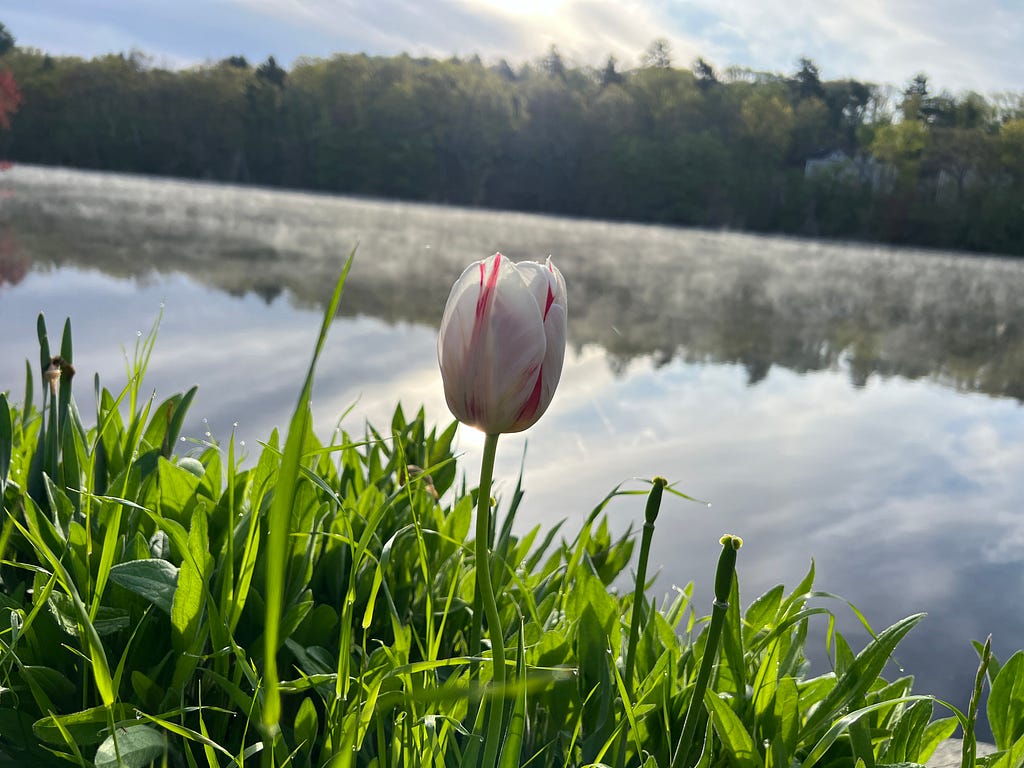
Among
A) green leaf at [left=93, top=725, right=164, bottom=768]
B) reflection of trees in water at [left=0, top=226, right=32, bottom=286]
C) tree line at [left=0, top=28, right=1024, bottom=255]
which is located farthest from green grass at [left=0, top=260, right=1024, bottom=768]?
tree line at [left=0, top=28, right=1024, bottom=255]

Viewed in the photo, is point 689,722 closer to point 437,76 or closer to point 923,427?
point 923,427

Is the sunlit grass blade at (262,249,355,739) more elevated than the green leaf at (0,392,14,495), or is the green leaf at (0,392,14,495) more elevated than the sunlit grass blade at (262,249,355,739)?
the sunlit grass blade at (262,249,355,739)

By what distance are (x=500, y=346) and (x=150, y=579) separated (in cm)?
40

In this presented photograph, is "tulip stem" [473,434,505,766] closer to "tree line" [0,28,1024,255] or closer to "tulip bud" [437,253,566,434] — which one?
"tulip bud" [437,253,566,434]

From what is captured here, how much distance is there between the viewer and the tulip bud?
52cm

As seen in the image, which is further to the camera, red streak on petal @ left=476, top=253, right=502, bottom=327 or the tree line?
the tree line

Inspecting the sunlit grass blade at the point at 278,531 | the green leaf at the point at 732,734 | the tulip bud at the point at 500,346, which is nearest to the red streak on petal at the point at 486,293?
the tulip bud at the point at 500,346

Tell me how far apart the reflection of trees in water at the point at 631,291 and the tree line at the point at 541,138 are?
64.7 feet

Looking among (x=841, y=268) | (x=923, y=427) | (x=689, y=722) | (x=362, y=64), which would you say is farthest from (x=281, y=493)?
(x=362, y=64)

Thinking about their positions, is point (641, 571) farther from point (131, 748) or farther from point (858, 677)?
point (131, 748)

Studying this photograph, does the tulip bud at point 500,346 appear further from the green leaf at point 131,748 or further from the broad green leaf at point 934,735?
the broad green leaf at point 934,735

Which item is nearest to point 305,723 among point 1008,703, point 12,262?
point 1008,703

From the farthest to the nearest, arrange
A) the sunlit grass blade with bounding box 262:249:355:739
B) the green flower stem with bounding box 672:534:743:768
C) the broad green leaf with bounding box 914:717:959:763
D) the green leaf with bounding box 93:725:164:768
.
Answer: the broad green leaf with bounding box 914:717:959:763, the green leaf with bounding box 93:725:164:768, the green flower stem with bounding box 672:534:743:768, the sunlit grass blade with bounding box 262:249:355:739

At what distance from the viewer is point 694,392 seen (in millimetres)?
2945
